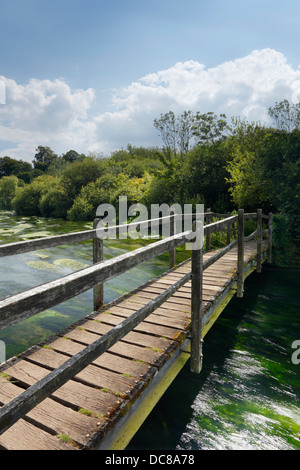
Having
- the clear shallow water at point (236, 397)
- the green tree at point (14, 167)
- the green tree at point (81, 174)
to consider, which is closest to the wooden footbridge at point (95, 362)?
the clear shallow water at point (236, 397)

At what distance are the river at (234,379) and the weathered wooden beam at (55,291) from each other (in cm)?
230

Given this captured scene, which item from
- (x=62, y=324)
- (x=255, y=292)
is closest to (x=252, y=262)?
(x=255, y=292)

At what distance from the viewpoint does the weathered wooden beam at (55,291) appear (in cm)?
134

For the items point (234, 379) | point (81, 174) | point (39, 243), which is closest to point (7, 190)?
point (81, 174)

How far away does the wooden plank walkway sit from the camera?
2.27 meters

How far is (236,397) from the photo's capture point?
13.5ft

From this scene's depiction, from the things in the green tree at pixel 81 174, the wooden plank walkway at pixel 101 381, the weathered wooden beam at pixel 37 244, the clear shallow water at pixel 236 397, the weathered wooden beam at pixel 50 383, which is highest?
the green tree at pixel 81 174

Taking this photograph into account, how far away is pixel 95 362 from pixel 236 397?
6.88ft

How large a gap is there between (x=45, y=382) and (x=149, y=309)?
53.0 inches

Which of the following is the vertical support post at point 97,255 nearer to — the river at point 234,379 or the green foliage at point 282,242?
the river at point 234,379

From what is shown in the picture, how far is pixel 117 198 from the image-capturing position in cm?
2717

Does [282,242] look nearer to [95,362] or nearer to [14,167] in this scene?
[95,362]

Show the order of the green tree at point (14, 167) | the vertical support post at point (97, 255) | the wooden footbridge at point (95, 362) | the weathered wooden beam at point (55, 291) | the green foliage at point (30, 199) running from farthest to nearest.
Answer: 1. the green tree at point (14, 167)
2. the green foliage at point (30, 199)
3. the vertical support post at point (97, 255)
4. the wooden footbridge at point (95, 362)
5. the weathered wooden beam at point (55, 291)
